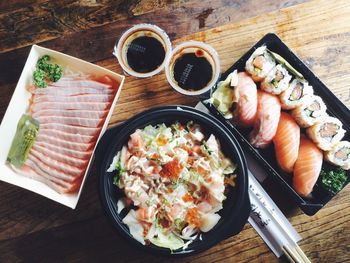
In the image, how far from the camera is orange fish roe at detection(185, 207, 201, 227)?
5.97 ft

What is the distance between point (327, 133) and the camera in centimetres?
198

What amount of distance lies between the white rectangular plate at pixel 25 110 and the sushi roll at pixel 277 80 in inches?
24.4

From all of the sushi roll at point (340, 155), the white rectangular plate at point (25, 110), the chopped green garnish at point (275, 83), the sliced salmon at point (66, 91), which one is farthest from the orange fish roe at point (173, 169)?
the sushi roll at point (340, 155)

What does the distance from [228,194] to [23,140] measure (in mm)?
894

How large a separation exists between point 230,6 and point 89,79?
73 centimetres

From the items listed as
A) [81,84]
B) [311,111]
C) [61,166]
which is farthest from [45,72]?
[311,111]

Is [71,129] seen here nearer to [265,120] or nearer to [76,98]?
[76,98]

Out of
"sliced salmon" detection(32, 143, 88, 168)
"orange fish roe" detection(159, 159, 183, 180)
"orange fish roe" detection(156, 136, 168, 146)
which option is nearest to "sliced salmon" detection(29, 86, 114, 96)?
"sliced salmon" detection(32, 143, 88, 168)

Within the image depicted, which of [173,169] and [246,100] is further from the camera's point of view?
[246,100]

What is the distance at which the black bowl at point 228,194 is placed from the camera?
5.79ft

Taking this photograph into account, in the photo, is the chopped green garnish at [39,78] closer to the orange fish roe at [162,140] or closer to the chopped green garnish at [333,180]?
the orange fish roe at [162,140]

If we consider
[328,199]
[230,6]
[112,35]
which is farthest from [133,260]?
[230,6]

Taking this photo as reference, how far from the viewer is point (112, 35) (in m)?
2.15

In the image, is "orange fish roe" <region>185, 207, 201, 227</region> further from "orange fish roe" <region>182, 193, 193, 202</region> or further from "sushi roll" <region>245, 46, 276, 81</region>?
"sushi roll" <region>245, 46, 276, 81</region>
